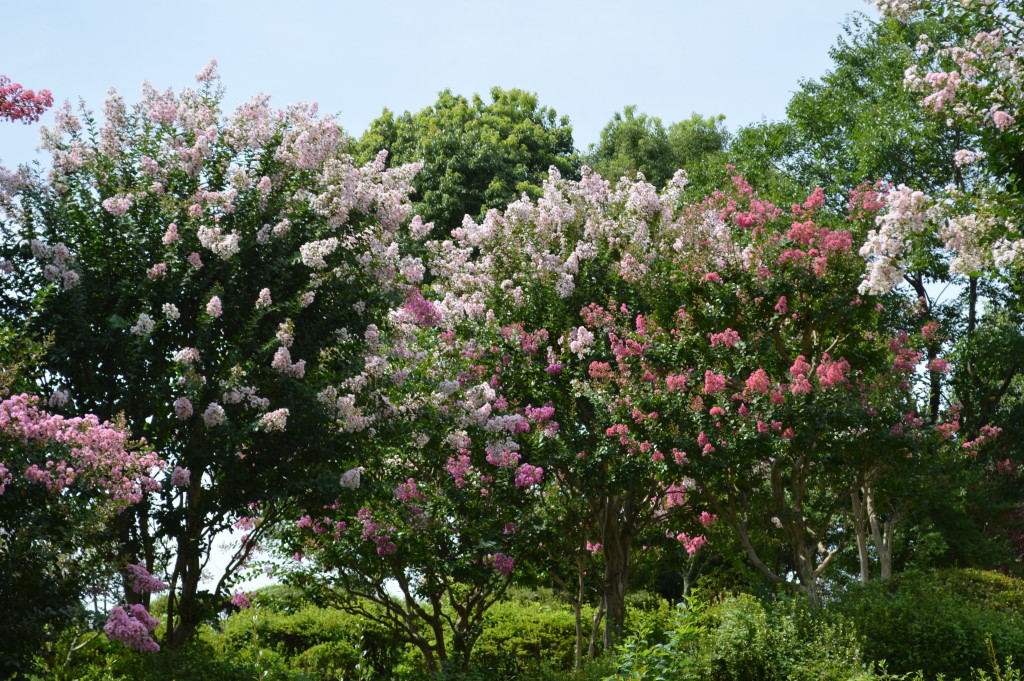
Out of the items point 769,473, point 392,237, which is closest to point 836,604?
point 769,473

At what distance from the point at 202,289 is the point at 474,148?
1519 cm

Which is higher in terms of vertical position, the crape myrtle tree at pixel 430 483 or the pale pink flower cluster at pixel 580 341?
the pale pink flower cluster at pixel 580 341

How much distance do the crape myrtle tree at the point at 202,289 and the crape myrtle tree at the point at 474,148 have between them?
9338 mm

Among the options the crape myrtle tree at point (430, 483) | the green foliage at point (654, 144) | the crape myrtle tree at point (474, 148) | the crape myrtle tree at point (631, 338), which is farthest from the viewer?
the green foliage at point (654, 144)

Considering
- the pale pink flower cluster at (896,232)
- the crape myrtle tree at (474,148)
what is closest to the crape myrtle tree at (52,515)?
the pale pink flower cluster at (896,232)

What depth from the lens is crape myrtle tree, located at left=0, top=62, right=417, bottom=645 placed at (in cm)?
902

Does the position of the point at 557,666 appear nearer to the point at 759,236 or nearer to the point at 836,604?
the point at 836,604

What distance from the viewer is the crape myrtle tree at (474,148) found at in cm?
2275

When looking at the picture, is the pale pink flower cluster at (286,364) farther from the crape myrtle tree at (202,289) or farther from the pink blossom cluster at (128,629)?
the pink blossom cluster at (128,629)

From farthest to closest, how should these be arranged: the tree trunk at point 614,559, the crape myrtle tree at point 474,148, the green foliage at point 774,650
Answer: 1. the crape myrtle tree at point 474,148
2. the tree trunk at point 614,559
3. the green foliage at point 774,650

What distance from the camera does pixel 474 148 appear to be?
23.9 metres

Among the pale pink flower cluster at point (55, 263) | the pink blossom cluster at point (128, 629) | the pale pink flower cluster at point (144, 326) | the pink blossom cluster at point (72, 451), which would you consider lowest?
the pink blossom cluster at point (128, 629)

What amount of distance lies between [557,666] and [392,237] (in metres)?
7.98

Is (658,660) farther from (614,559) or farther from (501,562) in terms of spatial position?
(614,559)
